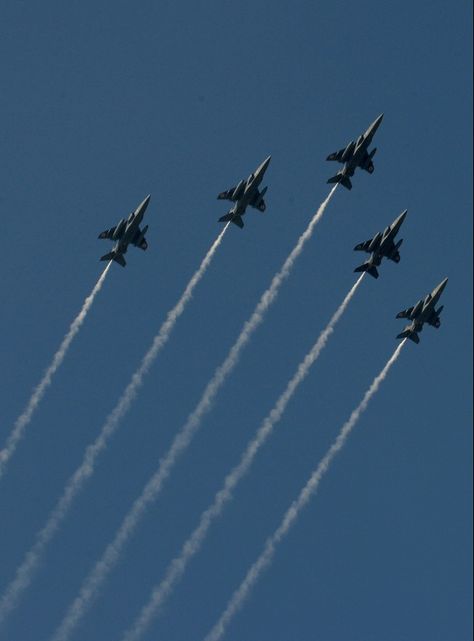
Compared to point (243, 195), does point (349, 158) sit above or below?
above

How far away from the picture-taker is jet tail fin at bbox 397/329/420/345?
135 metres

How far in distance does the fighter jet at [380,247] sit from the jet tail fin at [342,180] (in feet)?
20.4

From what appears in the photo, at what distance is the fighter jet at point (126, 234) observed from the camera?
437ft

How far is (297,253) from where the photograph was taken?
135 meters

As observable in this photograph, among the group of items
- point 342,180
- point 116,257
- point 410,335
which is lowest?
point 116,257

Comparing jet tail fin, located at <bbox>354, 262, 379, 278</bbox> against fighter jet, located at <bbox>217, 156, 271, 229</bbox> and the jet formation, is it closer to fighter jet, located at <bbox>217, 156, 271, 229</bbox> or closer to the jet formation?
the jet formation

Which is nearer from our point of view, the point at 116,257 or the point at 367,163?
the point at 116,257

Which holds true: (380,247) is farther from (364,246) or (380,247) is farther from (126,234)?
(126,234)

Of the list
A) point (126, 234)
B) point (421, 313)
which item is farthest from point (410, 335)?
point (126, 234)

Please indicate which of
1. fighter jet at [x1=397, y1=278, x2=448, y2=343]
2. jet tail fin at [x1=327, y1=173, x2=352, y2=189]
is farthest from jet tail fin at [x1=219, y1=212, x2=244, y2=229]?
fighter jet at [x1=397, y1=278, x2=448, y2=343]

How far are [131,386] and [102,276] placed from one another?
45.0ft

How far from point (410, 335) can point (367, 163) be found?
19.0 m

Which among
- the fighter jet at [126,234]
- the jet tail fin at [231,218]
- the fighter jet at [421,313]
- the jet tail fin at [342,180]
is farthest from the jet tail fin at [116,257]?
the fighter jet at [421,313]

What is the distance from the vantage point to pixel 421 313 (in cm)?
13488
